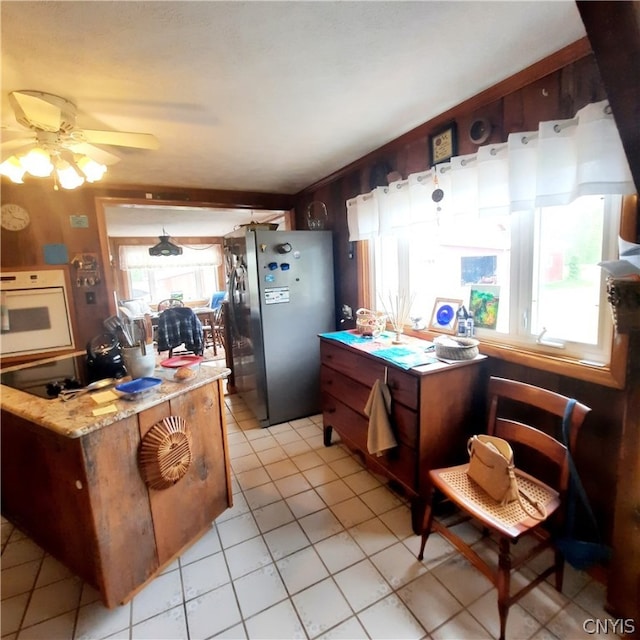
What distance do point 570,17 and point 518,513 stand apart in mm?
1781

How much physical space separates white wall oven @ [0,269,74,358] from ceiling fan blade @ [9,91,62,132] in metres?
1.60

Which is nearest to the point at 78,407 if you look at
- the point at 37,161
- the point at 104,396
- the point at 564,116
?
the point at 104,396

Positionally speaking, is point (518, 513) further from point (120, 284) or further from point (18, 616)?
point (120, 284)

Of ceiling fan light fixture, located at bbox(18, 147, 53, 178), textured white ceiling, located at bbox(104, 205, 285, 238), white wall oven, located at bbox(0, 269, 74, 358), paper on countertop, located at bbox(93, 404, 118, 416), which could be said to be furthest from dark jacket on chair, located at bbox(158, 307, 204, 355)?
paper on countertop, located at bbox(93, 404, 118, 416)

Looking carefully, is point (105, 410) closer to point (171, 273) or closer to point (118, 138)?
point (118, 138)

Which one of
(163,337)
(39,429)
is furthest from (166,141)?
(163,337)

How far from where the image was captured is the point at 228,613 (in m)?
1.37

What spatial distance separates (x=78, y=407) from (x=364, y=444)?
4.94 ft

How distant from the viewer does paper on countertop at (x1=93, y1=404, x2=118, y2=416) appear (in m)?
1.28

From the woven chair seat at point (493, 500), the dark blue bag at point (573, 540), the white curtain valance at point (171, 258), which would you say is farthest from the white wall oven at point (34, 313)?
the white curtain valance at point (171, 258)

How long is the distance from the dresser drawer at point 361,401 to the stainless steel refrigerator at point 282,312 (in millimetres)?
550

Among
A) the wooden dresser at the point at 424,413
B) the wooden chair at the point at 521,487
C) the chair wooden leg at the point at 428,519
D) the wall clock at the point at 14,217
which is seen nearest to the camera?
the wooden chair at the point at 521,487

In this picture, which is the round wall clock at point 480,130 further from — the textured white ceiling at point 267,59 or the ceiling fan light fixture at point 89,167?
the ceiling fan light fixture at point 89,167

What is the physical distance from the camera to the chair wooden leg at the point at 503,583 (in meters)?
1.20
